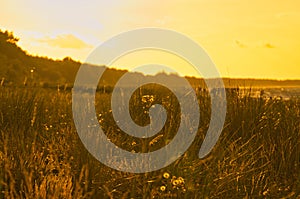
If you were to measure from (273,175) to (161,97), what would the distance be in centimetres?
240

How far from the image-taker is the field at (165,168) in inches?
126

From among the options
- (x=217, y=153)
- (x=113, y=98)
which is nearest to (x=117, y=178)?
(x=217, y=153)

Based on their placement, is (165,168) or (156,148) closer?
(165,168)

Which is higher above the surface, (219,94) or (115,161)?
(219,94)

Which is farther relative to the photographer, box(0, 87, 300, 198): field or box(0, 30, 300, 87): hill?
box(0, 30, 300, 87): hill

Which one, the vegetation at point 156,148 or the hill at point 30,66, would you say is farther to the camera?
the hill at point 30,66

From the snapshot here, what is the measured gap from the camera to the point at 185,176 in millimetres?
3324

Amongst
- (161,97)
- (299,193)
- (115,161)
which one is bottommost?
(299,193)

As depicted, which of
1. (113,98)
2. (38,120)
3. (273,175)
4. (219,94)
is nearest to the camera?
(273,175)

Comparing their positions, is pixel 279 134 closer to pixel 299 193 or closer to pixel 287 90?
pixel 299 193

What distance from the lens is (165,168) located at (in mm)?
3414

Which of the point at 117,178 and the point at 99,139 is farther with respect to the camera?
the point at 99,139

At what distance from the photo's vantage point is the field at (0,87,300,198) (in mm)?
3201

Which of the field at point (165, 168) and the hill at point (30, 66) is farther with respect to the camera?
the hill at point (30, 66)
